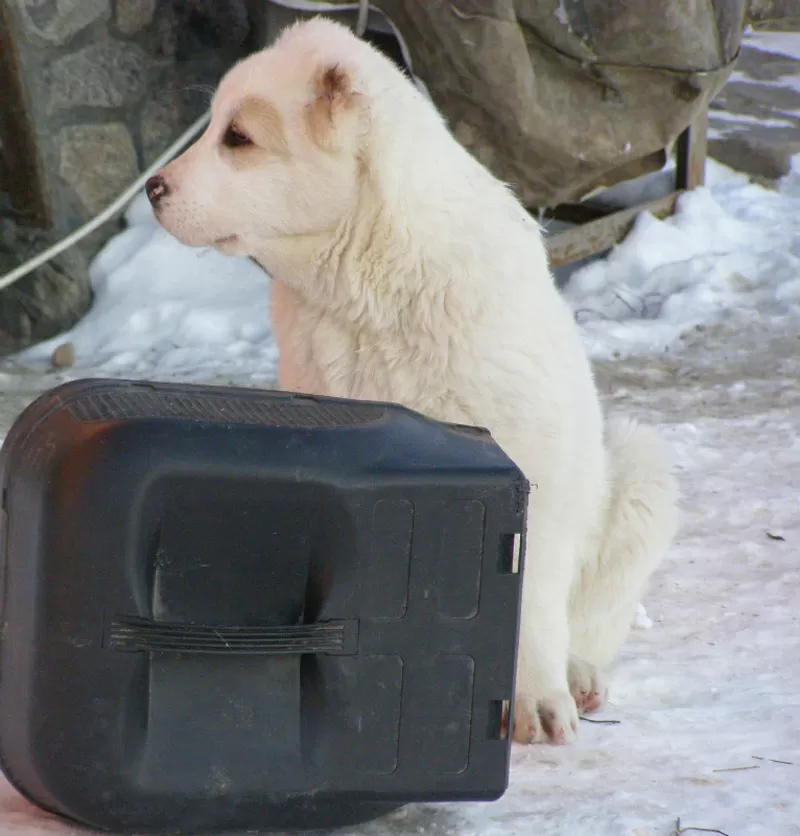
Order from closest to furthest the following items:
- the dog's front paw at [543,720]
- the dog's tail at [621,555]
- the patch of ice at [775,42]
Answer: the dog's front paw at [543,720] → the dog's tail at [621,555] → the patch of ice at [775,42]

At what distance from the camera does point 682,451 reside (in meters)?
4.62

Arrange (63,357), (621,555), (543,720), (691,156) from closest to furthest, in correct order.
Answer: (543,720) → (621,555) → (63,357) → (691,156)

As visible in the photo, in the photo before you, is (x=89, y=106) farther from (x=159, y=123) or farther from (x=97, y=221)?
(x=97, y=221)

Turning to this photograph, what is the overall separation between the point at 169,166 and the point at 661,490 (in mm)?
1381

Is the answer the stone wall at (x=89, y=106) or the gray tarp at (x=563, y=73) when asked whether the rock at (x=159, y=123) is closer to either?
the stone wall at (x=89, y=106)

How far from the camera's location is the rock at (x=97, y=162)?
594 centimetres

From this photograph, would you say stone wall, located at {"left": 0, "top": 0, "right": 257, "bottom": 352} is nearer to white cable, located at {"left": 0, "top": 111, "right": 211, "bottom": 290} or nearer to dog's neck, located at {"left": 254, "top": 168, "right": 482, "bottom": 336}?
white cable, located at {"left": 0, "top": 111, "right": 211, "bottom": 290}

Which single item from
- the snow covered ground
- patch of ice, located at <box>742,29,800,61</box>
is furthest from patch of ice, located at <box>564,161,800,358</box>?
patch of ice, located at <box>742,29,800,61</box>

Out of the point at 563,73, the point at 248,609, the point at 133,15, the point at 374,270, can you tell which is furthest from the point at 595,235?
the point at 248,609

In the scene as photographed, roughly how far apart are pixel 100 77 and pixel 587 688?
171 inches

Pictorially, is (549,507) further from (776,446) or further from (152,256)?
(152,256)

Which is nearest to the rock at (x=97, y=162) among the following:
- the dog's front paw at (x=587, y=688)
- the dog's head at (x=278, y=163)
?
the dog's head at (x=278, y=163)

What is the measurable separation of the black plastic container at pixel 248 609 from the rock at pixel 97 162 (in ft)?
14.5

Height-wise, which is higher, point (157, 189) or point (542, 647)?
point (157, 189)
